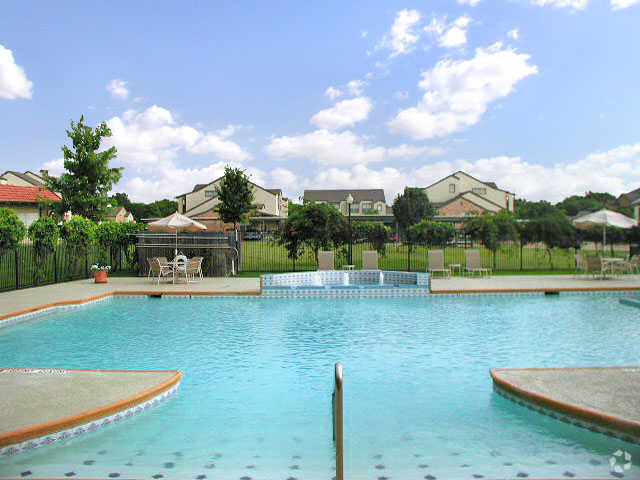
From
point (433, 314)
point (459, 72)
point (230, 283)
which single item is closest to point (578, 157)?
point (459, 72)

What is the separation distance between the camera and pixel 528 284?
13.8 meters

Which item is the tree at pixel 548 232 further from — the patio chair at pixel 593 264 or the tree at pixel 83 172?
the tree at pixel 83 172

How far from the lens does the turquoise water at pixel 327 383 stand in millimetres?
3551

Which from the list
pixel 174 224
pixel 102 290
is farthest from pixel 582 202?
pixel 102 290

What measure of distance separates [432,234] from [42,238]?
42.2 feet

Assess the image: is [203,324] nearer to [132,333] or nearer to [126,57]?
[132,333]

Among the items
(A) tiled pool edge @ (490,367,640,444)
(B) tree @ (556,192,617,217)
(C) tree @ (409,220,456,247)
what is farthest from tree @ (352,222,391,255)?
(B) tree @ (556,192,617,217)

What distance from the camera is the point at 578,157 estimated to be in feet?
66.4

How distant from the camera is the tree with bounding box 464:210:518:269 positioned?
57.6 feet

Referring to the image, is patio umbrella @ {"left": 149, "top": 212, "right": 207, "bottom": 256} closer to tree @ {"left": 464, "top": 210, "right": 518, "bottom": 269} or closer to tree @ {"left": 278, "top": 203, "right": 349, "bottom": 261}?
tree @ {"left": 278, "top": 203, "right": 349, "bottom": 261}

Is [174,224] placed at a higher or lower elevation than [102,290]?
higher

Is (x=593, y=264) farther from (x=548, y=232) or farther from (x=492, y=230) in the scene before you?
(x=492, y=230)

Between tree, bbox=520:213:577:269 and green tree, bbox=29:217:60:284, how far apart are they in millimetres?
16104

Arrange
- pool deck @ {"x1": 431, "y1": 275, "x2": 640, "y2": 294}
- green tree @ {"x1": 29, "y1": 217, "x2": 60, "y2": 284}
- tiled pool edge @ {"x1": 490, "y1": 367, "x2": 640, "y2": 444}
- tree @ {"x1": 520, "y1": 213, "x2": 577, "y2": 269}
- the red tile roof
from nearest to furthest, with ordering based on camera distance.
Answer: tiled pool edge @ {"x1": 490, "y1": 367, "x2": 640, "y2": 444}
pool deck @ {"x1": 431, "y1": 275, "x2": 640, "y2": 294}
green tree @ {"x1": 29, "y1": 217, "x2": 60, "y2": 284}
tree @ {"x1": 520, "y1": 213, "x2": 577, "y2": 269}
the red tile roof
